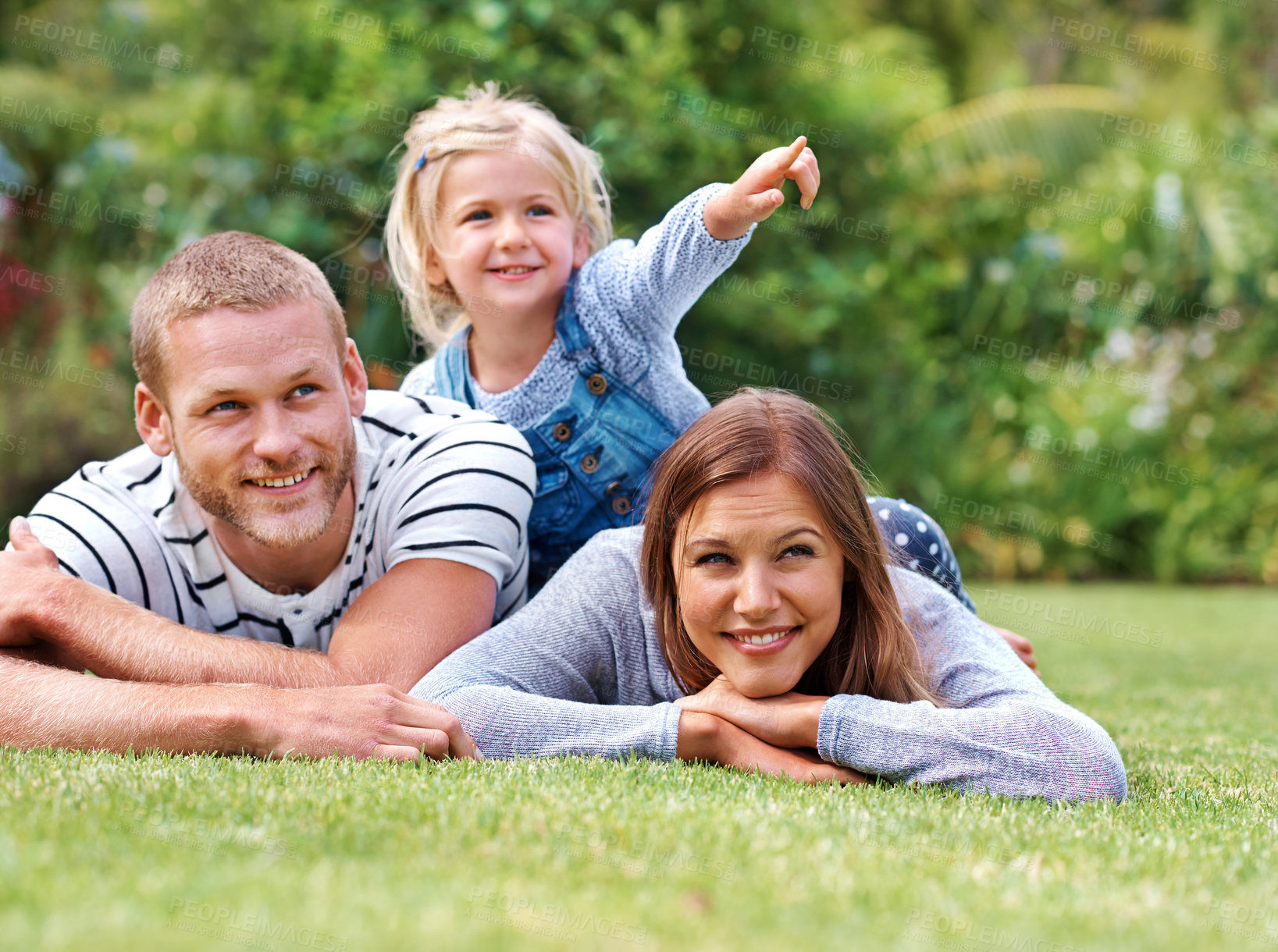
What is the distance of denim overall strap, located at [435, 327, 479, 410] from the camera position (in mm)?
4730

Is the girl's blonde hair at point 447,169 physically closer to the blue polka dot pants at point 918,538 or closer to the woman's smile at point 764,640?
the blue polka dot pants at point 918,538

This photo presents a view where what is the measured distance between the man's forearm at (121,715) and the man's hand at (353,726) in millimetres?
50

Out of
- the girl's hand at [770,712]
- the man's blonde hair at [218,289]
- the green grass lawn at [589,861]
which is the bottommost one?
the green grass lawn at [589,861]

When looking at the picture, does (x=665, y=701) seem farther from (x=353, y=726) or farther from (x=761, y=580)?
(x=353, y=726)

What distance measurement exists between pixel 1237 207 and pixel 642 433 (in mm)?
12642

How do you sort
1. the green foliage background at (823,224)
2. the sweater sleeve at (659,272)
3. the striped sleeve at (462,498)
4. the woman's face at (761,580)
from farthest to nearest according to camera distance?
the green foliage background at (823,224) < the sweater sleeve at (659,272) < the striped sleeve at (462,498) < the woman's face at (761,580)

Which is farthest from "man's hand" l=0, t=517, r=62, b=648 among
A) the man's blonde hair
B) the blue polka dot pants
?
the blue polka dot pants

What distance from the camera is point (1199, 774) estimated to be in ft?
12.1

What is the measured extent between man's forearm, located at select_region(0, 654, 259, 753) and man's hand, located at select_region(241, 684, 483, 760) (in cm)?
5

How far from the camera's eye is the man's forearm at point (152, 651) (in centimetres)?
335

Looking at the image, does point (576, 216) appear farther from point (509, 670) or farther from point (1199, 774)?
point (1199, 774)

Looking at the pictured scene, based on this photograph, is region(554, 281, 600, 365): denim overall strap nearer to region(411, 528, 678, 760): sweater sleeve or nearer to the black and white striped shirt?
the black and white striped shirt

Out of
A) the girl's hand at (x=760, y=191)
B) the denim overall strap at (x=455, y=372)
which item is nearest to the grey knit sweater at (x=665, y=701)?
the girl's hand at (x=760, y=191)

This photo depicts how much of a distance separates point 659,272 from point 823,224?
290 inches
